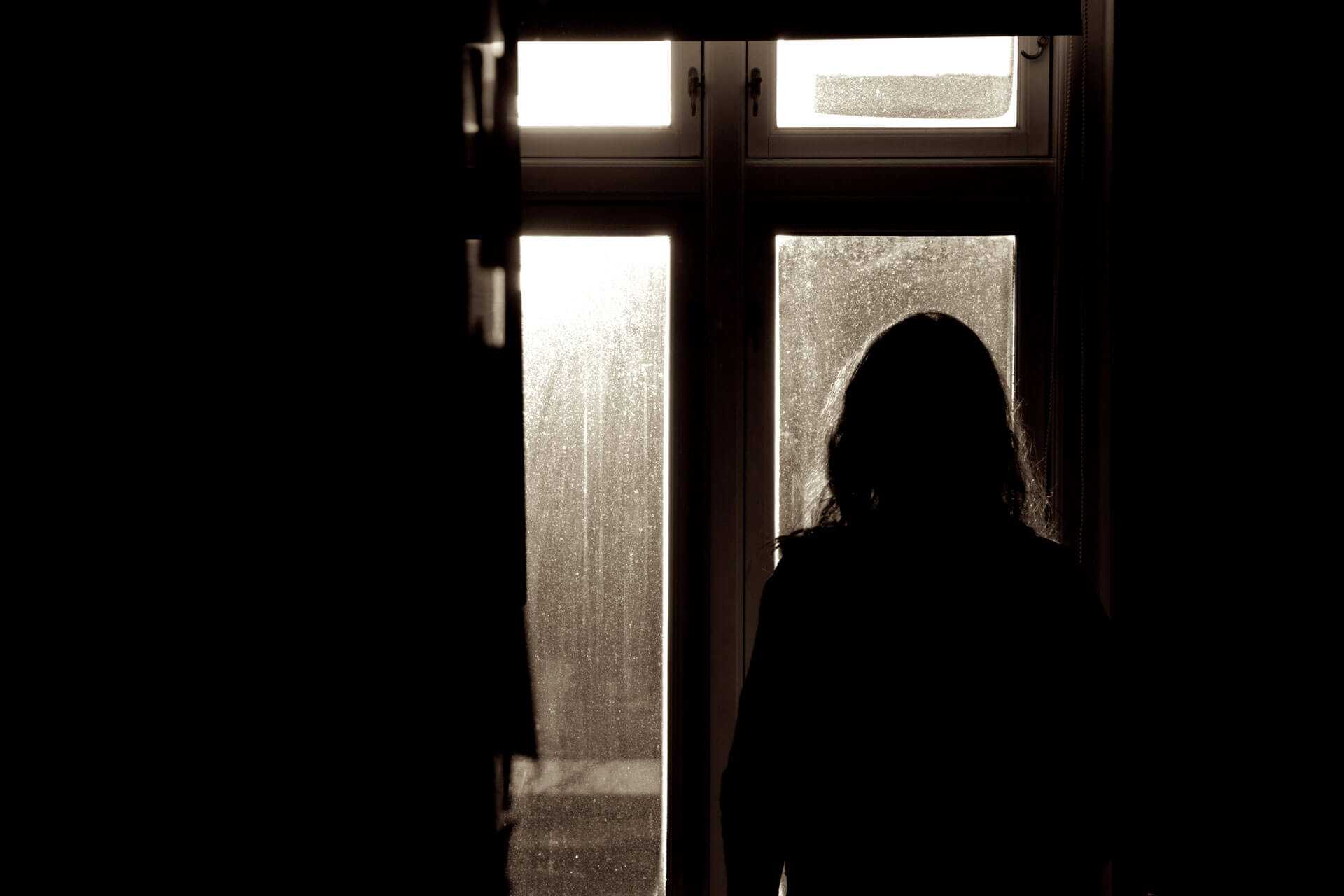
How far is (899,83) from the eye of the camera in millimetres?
1853

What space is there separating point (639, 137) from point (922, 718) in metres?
1.26

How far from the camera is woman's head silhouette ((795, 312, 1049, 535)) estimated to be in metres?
1.16

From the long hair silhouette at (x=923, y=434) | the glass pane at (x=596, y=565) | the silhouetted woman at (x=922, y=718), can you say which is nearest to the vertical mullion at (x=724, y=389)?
the glass pane at (x=596, y=565)

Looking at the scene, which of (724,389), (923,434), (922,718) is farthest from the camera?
(724,389)

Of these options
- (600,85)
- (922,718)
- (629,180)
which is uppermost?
(600,85)

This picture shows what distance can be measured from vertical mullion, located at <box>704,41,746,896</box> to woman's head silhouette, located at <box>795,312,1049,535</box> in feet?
1.81

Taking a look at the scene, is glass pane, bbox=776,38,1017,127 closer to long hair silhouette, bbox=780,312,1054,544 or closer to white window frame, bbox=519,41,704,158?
white window frame, bbox=519,41,704,158

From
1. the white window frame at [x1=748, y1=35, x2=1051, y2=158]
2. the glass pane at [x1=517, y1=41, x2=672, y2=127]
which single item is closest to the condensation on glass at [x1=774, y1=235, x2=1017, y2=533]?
the white window frame at [x1=748, y1=35, x2=1051, y2=158]

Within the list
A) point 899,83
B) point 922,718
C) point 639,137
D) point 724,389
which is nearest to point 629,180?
point 639,137

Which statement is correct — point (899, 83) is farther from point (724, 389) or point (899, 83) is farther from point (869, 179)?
point (724, 389)

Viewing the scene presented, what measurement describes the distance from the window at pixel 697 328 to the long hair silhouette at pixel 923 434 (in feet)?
1.89

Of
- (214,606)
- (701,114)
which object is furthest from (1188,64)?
(214,606)

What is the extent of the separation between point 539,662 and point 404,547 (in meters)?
1.03

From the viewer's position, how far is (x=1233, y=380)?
1.66 m
